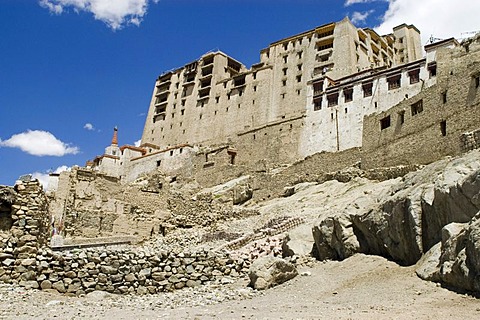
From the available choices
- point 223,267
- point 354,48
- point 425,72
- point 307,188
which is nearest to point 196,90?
point 354,48

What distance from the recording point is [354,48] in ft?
181

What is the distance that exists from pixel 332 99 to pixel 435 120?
74.1 feet

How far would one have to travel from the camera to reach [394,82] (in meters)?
42.6

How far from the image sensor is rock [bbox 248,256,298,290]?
936 cm

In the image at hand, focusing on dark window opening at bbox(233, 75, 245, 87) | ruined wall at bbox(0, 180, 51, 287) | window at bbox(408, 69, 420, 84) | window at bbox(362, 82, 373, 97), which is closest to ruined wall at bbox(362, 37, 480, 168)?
window at bbox(408, 69, 420, 84)

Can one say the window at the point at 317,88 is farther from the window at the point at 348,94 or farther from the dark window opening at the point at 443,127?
the dark window opening at the point at 443,127

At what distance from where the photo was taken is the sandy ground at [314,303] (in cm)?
665

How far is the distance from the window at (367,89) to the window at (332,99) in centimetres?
284

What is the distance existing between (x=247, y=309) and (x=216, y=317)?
736mm

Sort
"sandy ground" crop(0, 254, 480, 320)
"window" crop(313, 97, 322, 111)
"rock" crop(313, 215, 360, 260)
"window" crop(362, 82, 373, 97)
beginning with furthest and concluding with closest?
"window" crop(313, 97, 322, 111) < "window" crop(362, 82, 373, 97) < "rock" crop(313, 215, 360, 260) < "sandy ground" crop(0, 254, 480, 320)

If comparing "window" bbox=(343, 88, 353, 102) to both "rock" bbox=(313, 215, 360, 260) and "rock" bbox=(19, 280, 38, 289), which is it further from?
"rock" bbox=(19, 280, 38, 289)

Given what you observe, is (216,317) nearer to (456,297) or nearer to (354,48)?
(456,297)

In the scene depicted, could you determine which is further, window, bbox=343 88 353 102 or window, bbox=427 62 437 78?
window, bbox=343 88 353 102

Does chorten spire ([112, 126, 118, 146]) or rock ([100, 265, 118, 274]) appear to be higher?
chorten spire ([112, 126, 118, 146])
